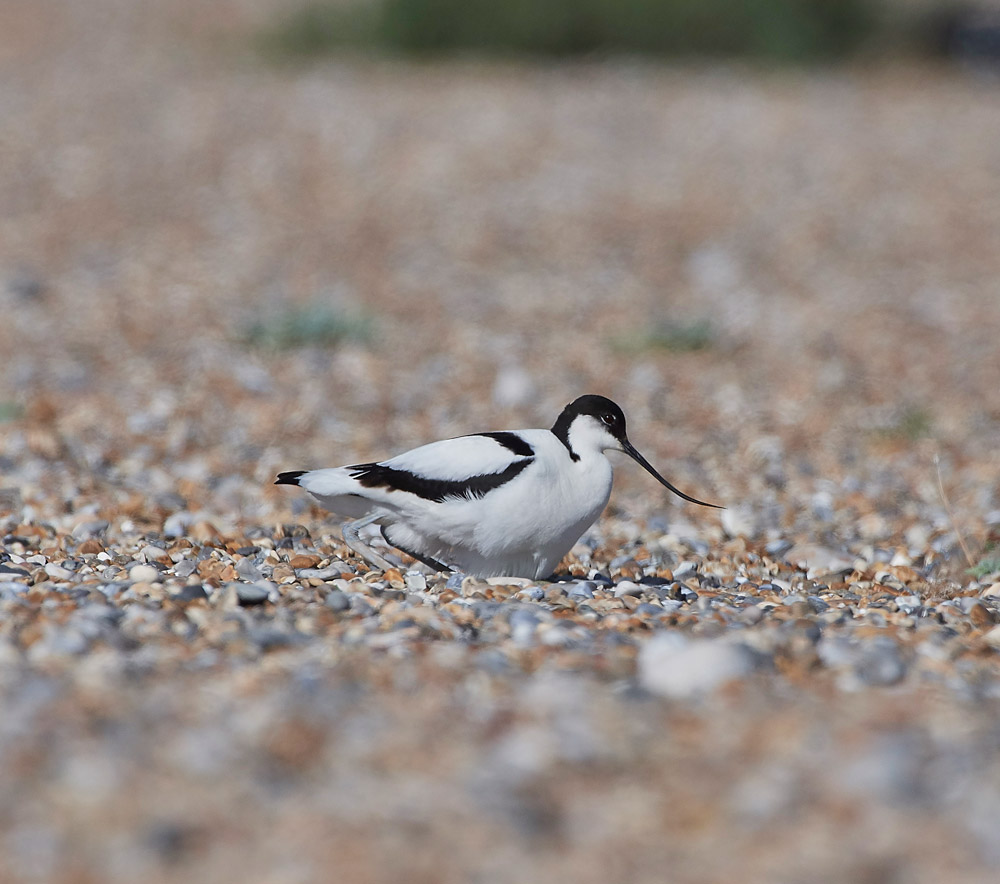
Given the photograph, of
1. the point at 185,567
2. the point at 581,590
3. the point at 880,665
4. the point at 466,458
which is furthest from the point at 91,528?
the point at 880,665

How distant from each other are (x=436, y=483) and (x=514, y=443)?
26cm

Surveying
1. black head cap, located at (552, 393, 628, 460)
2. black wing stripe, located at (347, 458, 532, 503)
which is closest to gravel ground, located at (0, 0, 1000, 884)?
black wing stripe, located at (347, 458, 532, 503)

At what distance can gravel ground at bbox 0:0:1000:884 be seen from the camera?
2.52 m

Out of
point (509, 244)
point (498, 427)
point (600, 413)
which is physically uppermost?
point (600, 413)

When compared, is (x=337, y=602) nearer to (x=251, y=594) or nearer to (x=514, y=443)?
(x=251, y=594)

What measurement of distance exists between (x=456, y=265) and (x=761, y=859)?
7.50 metres

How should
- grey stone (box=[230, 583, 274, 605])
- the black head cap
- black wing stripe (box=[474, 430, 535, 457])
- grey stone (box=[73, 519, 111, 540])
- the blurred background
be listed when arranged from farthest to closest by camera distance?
the blurred background → grey stone (box=[73, 519, 111, 540]) → the black head cap → black wing stripe (box=[474, 430, 535, 457]) → grey stone (box=[230, 583, 274, 605])

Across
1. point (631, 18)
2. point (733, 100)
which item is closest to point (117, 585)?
point (733, 100)

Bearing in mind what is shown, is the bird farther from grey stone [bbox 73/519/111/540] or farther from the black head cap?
grey stone [bbox 73/519/111/540]

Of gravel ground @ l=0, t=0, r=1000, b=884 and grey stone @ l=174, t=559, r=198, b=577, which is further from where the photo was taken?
grey stone @ l=174, t=559, r=198, b=577

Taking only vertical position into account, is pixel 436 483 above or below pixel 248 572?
above

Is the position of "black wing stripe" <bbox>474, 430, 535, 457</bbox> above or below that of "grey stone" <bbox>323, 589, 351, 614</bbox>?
above

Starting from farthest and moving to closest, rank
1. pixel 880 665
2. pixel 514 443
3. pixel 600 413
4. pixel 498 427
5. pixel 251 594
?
pixel 498 427 < pixel 600 413 < pixel 514 443 < pixel 251 594 < pixel 880 665

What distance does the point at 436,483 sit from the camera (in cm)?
400
